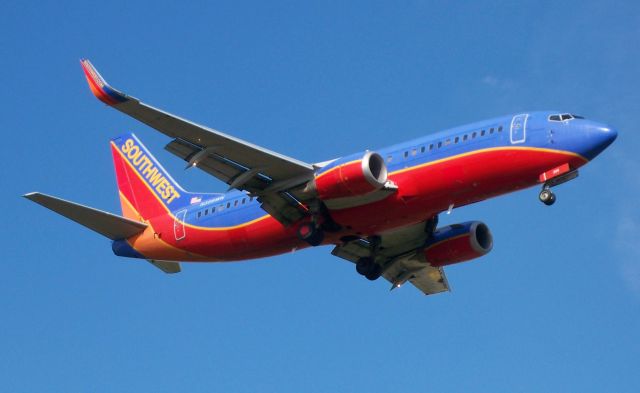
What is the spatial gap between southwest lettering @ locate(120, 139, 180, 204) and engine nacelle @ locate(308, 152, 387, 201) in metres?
10.8

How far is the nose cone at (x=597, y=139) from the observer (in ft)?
130

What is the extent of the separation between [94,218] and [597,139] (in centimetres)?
2126

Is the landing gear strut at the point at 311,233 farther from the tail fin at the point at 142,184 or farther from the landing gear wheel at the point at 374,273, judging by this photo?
the tail fin at the point at 142,184

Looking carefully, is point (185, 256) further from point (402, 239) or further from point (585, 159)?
point (585, 159)

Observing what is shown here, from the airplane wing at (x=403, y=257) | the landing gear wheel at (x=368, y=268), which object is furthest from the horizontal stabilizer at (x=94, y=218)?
the landing gear wheel at (x=368, y=268)

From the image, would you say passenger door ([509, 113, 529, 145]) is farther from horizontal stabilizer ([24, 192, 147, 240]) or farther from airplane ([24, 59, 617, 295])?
horizontal stabilizer ([24, 192, 147, 240])

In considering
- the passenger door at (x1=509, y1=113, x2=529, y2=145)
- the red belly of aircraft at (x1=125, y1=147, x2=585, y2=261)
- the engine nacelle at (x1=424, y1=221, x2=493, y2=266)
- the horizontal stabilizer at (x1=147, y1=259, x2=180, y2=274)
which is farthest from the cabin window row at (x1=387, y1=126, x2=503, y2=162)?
the horizontal stabilizer at (x1=147, y1=259, x2=180, y2=274)

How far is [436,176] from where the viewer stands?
40594mm

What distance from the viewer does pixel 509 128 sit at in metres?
40.7

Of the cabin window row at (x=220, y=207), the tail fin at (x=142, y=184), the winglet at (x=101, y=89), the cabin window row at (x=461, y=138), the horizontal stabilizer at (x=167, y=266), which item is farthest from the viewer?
the tail fin at (x=142, y=184)

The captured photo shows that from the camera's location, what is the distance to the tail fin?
49.7 meters

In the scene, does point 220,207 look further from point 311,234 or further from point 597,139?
point 597,139

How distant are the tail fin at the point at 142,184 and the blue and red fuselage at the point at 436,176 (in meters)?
3.57

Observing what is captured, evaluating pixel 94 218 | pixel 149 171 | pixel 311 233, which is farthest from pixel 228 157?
pixel 149 171
